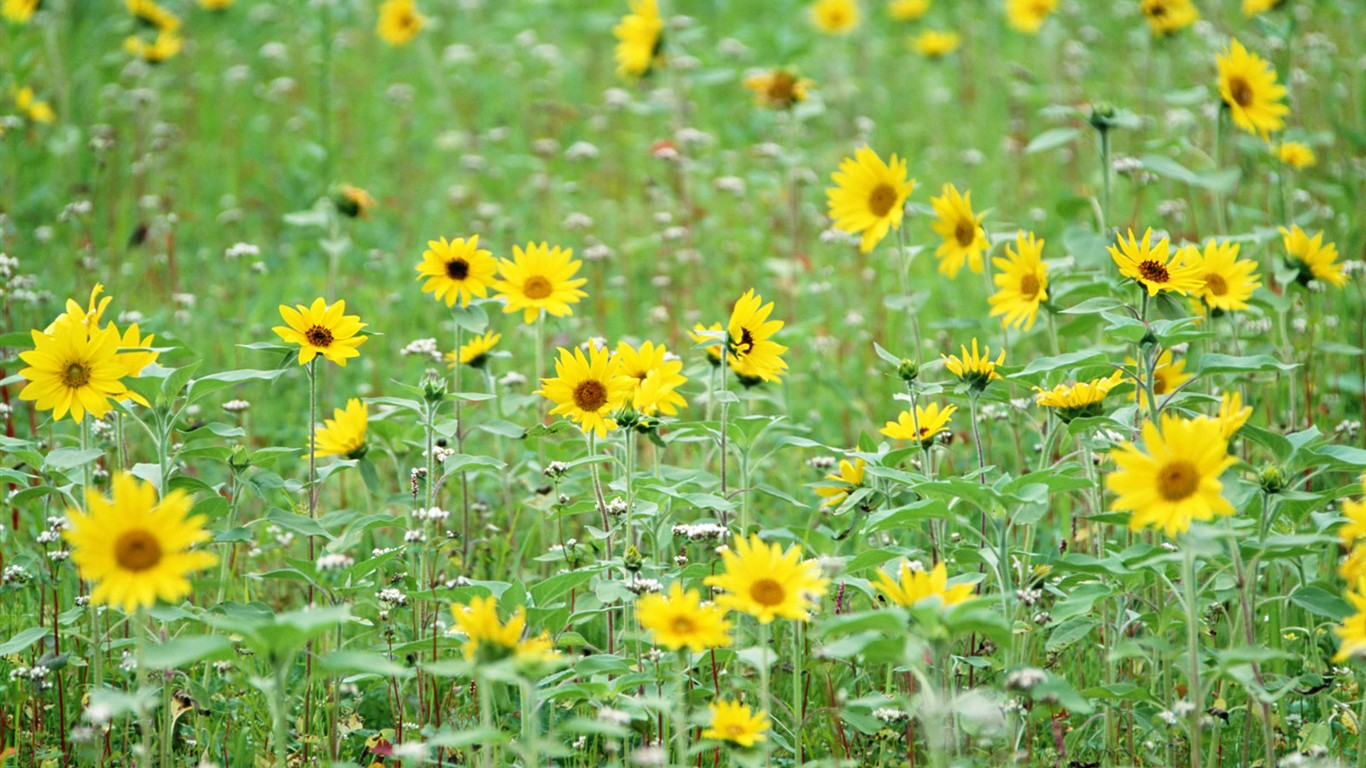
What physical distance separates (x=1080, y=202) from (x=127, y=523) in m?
2.31

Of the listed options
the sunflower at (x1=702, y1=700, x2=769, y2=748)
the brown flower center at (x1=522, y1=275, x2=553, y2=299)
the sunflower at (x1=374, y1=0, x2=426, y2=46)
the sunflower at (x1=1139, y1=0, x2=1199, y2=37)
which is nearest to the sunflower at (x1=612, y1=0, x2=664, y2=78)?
the sunflower at (x1=374, y1=0, x2=426, y2=46)

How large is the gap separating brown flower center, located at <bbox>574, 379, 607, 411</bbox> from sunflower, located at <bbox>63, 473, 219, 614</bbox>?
0.89 metres

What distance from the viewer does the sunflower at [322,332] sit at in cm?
248

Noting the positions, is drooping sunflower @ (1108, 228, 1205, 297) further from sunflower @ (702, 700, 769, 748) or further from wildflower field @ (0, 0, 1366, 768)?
sunflower @ (702, 700, 769, 748)

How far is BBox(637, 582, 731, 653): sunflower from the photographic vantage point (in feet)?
6.30

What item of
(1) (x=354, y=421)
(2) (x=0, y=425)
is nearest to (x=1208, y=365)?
(1) (x=354, y=421)

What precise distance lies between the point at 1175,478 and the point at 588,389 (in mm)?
1115

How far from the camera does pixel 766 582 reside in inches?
78.2

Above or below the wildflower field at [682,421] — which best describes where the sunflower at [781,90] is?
above

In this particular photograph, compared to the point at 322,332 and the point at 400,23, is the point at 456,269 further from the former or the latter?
the point at 400,23

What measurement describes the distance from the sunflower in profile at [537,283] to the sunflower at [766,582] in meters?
1.05

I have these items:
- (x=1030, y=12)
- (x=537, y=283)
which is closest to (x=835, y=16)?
→ (x=1030, y=12)

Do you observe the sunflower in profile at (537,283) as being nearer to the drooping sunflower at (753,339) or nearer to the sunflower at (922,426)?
the drooping sunflower at (753,339)

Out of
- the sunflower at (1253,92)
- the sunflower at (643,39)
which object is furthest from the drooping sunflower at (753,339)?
the sunflower at (643,39)
